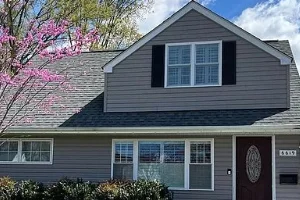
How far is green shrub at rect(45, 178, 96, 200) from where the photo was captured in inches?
511

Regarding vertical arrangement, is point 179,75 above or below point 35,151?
above

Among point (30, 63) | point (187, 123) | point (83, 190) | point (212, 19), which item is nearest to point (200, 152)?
point (187, 123)

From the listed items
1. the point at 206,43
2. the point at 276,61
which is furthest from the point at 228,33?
the point at 276,61

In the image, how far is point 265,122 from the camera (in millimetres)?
12914

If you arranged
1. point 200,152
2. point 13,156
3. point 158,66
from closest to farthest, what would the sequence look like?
point 200,152 → point 158,66 → point 13,156

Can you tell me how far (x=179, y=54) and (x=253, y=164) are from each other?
371 cm

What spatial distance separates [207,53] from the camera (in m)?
14.5

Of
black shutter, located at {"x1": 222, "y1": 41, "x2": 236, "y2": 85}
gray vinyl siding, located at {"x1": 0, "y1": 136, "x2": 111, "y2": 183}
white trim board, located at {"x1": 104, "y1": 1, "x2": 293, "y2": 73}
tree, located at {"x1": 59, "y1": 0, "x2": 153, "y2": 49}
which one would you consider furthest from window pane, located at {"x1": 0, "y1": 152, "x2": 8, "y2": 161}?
tree, located at {"x1": 59, "y1": 0, "x2": 153, "y2": 49}

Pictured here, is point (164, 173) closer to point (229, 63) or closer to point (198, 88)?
point (198, 88)

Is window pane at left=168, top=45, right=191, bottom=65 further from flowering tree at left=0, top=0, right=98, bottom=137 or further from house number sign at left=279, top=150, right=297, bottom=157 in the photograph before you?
house number sign at left=279, top=150, right=297, bottom=157

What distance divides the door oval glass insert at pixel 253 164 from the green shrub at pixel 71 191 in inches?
156

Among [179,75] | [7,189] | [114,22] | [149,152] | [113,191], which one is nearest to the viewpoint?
[113,191]

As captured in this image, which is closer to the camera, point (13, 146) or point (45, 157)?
point (45, 157)

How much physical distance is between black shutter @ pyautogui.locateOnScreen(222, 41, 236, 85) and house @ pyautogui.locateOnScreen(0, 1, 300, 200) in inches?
1.1
